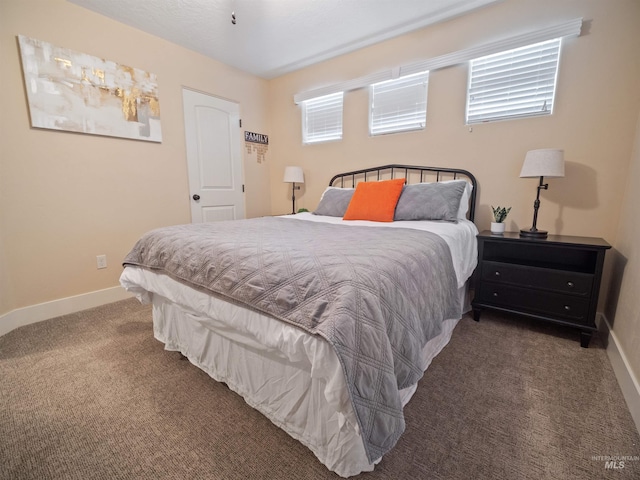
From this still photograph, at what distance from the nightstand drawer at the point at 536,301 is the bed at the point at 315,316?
0.46 metres

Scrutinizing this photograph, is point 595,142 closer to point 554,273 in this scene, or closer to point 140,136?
point 554,273

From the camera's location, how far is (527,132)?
221 centimetres

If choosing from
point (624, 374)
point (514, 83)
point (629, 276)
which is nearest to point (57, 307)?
point (624, 374)

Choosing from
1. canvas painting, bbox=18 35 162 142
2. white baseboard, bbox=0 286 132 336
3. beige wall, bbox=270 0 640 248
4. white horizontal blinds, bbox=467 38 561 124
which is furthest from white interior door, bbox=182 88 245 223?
white horizontal blinds, bbox=467 38 561 124

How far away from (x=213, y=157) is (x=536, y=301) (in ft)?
11.5

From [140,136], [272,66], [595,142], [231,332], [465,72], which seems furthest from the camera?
[272,66]

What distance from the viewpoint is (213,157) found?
3324 mm

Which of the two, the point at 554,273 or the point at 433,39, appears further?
the point at 433,39

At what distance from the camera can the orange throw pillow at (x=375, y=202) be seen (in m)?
2.36

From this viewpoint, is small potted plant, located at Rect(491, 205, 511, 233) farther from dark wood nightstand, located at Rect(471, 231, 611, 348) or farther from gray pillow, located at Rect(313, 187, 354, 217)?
gray pillow, located at Rect(313, 187, 354, 217)

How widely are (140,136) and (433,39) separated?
2.99m

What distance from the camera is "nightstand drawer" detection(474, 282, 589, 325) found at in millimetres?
1779

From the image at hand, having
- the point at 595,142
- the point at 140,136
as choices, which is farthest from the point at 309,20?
the point at 595,142

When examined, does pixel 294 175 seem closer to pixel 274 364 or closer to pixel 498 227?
Result: pixel 498 227
